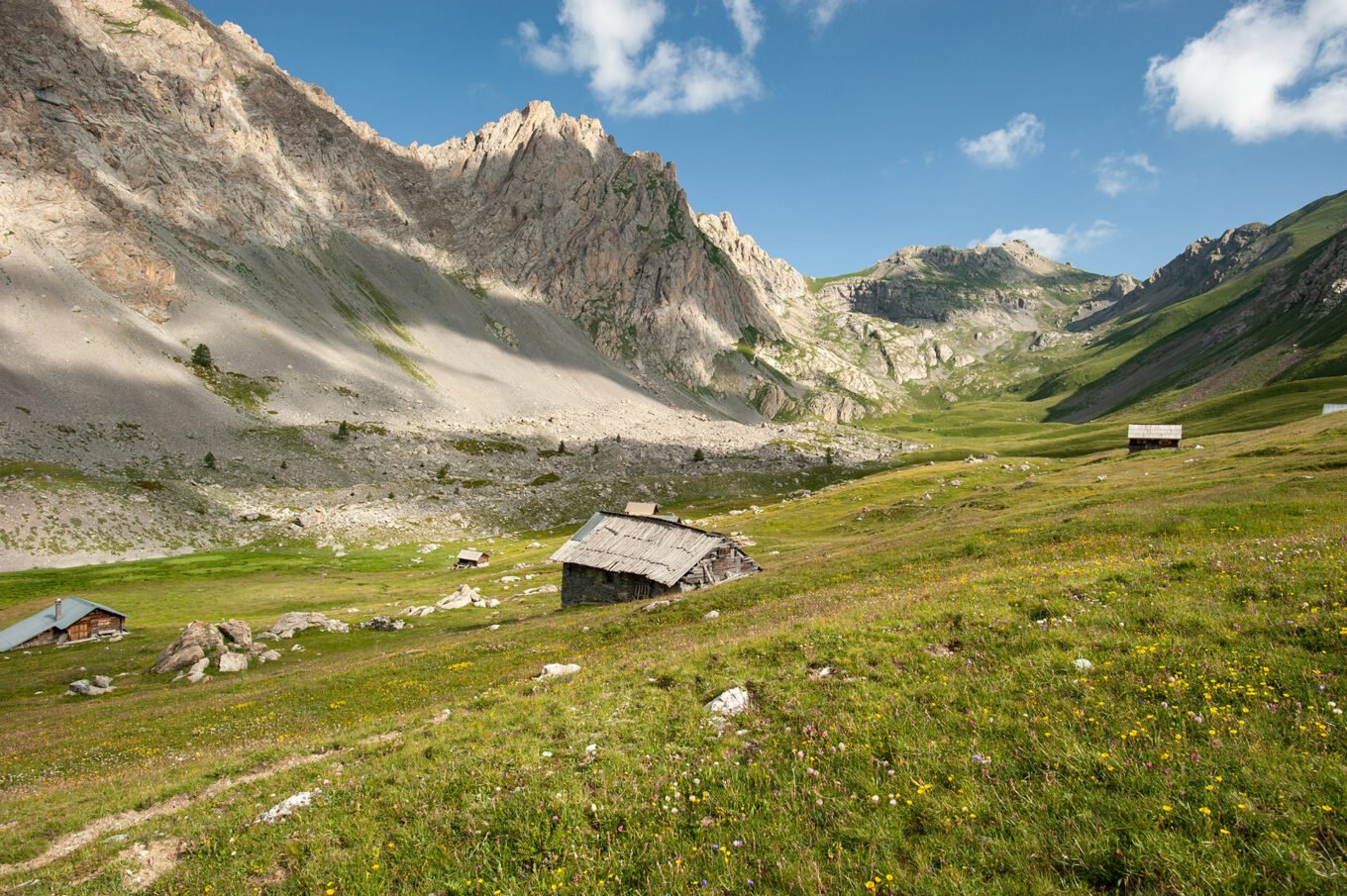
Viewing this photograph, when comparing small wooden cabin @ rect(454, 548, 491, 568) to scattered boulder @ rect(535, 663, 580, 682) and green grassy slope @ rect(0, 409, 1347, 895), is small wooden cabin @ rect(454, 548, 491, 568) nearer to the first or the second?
green grassy slope @ rect(0, 409, 1347, 895)

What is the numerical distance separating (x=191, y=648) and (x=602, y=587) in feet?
96.5

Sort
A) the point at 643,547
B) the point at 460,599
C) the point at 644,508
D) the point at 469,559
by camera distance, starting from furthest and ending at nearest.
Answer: the point at 644,508 → the point at 469,559 → the point at 460,599 → the point at 643,547

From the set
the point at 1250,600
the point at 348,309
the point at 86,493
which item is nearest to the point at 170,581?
the point at 86,493

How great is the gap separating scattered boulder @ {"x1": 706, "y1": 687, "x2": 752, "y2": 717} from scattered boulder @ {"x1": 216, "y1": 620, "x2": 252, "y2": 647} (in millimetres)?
46180

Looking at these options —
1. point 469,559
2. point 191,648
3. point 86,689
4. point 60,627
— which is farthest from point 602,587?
point 60,627

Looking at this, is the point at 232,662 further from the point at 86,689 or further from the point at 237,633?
the point at 86,689

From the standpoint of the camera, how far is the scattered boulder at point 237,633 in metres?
44.8

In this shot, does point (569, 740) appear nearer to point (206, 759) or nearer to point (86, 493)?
point (206, 759)

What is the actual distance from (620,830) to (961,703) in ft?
21.1

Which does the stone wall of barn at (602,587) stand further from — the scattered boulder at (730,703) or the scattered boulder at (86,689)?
the scattered boulder at (86,689)

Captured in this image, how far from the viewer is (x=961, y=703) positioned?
10.8 m

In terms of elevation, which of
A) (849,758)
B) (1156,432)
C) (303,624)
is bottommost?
(303,624)

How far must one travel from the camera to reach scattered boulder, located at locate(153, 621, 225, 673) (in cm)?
4162

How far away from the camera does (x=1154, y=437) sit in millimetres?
92125
